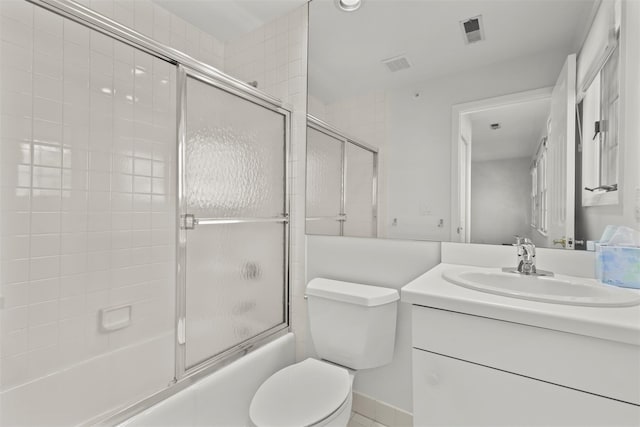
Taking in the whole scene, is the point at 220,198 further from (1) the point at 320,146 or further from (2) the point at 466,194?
(2) the point at 466,194

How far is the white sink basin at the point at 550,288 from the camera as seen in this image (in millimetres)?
766

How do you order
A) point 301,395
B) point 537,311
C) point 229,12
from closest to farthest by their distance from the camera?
1. point 537,311
2. point 301,395
3. point 229,12

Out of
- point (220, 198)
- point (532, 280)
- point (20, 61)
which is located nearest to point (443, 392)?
point (532, 280)

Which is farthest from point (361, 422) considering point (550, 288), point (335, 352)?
point (550, 288)

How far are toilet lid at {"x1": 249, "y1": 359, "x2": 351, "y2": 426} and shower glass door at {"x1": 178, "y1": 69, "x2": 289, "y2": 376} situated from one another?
1.07 ft

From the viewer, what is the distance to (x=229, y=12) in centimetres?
185

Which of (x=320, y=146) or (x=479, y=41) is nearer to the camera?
(x=479, y=41)

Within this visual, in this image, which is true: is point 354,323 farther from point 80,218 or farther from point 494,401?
point 80,218

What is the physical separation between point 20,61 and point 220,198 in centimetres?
102

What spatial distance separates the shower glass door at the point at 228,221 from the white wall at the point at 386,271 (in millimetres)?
315

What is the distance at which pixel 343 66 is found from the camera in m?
1.64

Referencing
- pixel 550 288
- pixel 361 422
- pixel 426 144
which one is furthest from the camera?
pixel 361 422

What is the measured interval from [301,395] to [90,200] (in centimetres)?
139

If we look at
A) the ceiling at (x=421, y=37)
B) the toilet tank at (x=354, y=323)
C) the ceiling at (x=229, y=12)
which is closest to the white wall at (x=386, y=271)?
the toilet tank at (x=354, y=323)
